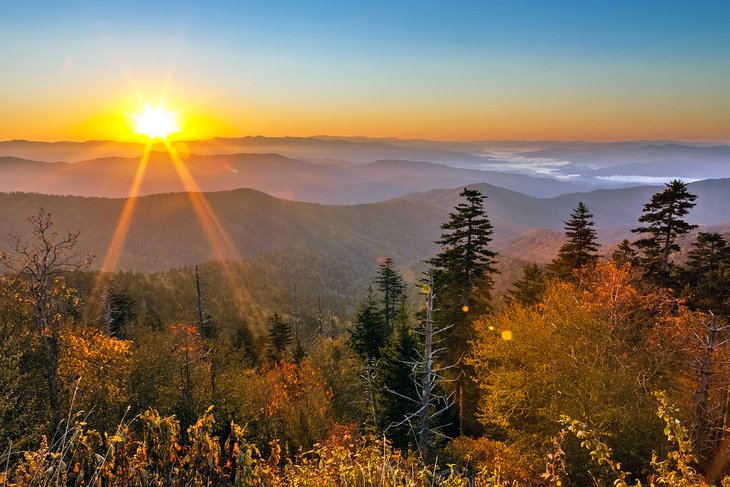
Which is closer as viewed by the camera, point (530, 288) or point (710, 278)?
Result: point (710, 278)

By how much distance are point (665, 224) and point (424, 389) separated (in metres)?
30.1

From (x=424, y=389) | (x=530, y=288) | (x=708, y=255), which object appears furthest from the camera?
(x=530, y=288)

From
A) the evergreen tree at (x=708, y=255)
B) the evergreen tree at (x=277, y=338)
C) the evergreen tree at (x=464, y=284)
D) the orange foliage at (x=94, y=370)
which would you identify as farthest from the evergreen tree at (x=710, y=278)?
the evergreen tree at (x=277, y=338)

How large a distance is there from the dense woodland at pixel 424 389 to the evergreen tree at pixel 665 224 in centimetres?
17

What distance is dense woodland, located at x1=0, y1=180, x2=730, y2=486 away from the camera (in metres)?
6.25

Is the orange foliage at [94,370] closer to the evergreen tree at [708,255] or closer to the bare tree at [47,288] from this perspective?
the bare tree at [47,288]

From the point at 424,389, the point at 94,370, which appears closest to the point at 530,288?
the point at 424,389

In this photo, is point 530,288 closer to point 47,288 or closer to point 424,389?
point 424,389

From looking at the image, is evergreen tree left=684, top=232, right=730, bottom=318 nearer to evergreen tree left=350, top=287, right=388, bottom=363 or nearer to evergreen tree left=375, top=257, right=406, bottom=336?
evergreen tree left=350, top=287, right=388, bottom=363

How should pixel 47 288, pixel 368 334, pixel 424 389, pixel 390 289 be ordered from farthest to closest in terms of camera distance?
pixel 390 289, pixel 368 334, pixel 424 389, pixel 47 288

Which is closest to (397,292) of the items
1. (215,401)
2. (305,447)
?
(305,447)

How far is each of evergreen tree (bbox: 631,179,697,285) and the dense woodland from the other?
0.17 metres

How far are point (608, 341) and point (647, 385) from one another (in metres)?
2.93

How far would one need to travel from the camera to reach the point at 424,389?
19.5 meters
